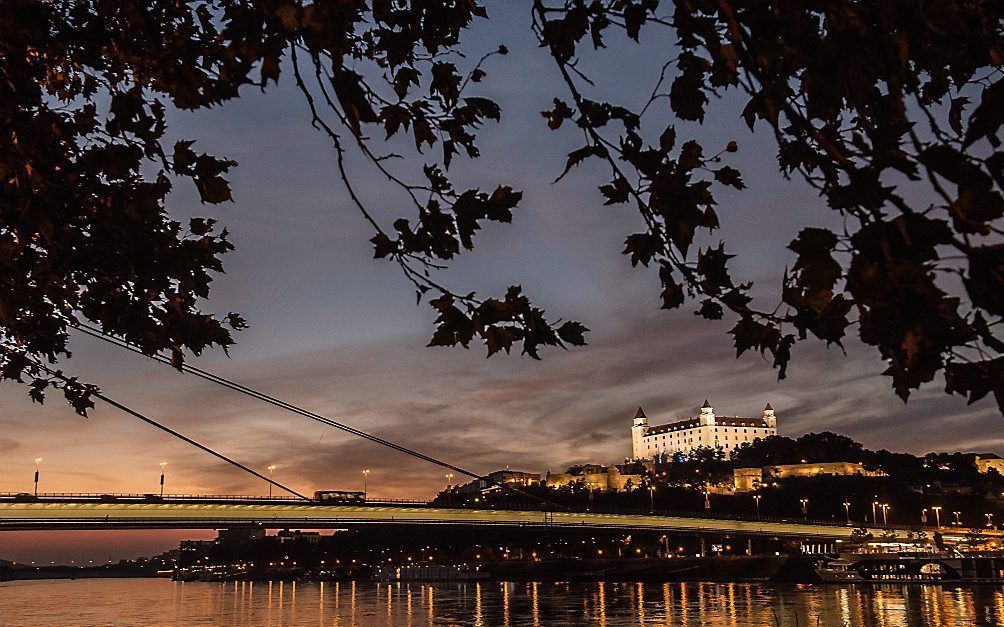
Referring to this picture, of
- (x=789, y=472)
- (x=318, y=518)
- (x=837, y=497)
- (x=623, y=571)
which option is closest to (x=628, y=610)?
(x=318, y=518)

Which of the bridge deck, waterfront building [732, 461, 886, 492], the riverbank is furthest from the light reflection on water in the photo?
waterfront building [732, 461, 886, 492]

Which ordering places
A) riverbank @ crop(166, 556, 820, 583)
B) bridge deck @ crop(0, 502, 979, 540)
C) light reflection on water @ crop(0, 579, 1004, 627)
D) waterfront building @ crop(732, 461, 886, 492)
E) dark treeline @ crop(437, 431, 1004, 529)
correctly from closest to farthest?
1. light reflection on water @ crop(0, 579, 1004, 627)
2. bridge deck @ crop(0, 502, 979, 540)
3. riverbank @ crop(166, 556, 820, 583)
4. dark treeline @ crop(437, 431, 1004, 529)
5. waterfront building @ crop(732, 461, 886, 492)

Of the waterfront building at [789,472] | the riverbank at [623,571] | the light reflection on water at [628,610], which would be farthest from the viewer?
the waterfront building at [789,472]

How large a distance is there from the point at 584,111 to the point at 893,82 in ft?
4.10

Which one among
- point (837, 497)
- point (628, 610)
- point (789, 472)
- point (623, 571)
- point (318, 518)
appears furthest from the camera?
point (789, 472)

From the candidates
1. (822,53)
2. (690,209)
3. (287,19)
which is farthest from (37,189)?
(822,53)

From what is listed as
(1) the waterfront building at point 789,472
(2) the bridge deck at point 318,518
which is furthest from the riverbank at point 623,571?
(1) the waterfront building at point 789,472

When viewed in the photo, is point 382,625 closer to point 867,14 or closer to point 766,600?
point 766,600

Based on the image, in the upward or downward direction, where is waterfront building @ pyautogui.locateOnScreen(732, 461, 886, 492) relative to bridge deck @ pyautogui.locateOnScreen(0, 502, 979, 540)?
upward

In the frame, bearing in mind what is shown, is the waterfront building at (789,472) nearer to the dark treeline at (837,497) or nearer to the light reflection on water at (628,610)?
the dark treeline at (837,497)

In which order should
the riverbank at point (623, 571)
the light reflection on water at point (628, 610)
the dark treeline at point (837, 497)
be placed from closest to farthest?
1. the light reflection on water at point (628, 610)
2. the riverbank at point (623, 571)
3. the dark treeline at point (837, 497)

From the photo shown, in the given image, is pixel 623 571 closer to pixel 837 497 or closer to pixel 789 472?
pixel 837 497

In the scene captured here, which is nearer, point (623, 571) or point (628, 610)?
point (628, 610)

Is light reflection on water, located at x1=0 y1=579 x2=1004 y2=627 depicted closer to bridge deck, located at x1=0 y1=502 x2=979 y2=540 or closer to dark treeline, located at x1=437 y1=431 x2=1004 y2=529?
bridge deck, located at x1=0 y1=502 x2=979 y2=540
